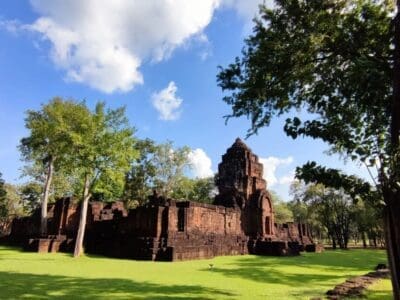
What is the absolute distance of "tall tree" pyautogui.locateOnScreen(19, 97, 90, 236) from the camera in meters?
25.7

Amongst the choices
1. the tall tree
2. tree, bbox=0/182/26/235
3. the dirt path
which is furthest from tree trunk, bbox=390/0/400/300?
tree, bbox=0/182/26/235

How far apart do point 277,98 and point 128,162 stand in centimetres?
1533

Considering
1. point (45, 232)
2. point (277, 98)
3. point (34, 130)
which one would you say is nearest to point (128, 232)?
point (45, 232)

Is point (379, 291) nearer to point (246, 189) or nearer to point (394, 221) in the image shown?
point (394, 221)

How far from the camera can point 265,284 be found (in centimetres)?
1052

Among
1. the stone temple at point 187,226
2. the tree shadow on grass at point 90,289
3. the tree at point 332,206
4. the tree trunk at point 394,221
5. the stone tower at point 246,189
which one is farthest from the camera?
the tree at point 332,206

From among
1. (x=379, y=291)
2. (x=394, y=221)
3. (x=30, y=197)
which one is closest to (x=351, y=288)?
(x=379, y=291)

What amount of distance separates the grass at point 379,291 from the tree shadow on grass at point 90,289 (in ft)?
11.6

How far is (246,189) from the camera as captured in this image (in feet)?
104

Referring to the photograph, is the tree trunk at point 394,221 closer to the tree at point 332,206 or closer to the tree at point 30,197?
the tree at point 332,206

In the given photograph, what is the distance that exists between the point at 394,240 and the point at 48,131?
1027 inches

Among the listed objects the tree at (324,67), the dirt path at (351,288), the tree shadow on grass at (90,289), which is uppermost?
the tree at (324,67)

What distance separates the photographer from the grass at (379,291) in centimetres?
809

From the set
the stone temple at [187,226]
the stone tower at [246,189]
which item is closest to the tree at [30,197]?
the stone temple at [187,226]
